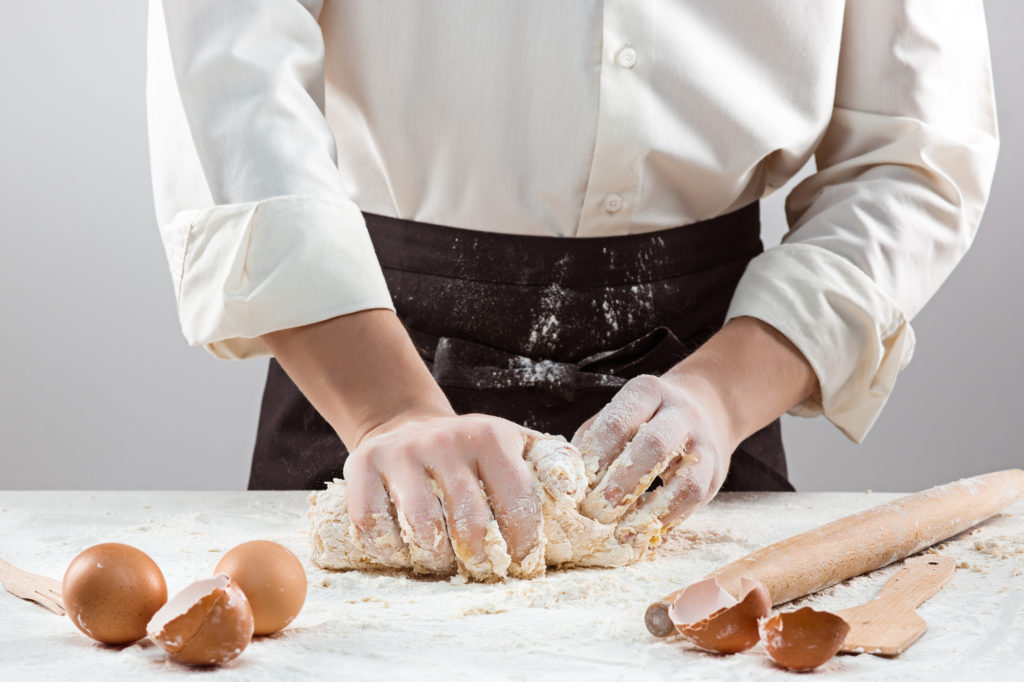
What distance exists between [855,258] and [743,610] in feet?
1.86

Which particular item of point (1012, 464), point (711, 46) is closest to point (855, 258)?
point (711, 46)

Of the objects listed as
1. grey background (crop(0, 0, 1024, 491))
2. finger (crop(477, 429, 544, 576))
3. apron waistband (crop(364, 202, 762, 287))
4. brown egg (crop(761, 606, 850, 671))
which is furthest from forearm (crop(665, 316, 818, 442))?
grey background (crop(0, 0, 1024, 491))

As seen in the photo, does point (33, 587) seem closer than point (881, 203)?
Yes

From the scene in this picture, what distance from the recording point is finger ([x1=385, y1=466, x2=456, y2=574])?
0.83m

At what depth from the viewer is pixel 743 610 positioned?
0.68 meters

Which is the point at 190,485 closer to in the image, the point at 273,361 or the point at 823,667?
the point at 273,361

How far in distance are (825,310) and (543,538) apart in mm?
436

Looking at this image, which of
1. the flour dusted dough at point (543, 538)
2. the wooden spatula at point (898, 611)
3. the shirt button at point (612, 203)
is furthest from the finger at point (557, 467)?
the shirt button at point (612, 203)

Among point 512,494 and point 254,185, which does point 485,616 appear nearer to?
point 512,494

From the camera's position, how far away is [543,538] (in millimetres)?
858

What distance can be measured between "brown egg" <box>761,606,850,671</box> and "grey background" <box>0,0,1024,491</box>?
202 centimetres

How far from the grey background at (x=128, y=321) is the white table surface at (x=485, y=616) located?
152 cm

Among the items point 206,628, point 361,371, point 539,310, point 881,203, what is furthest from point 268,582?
point 881,203

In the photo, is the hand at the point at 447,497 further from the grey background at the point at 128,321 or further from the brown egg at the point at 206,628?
the grey background at the point at 128,321
